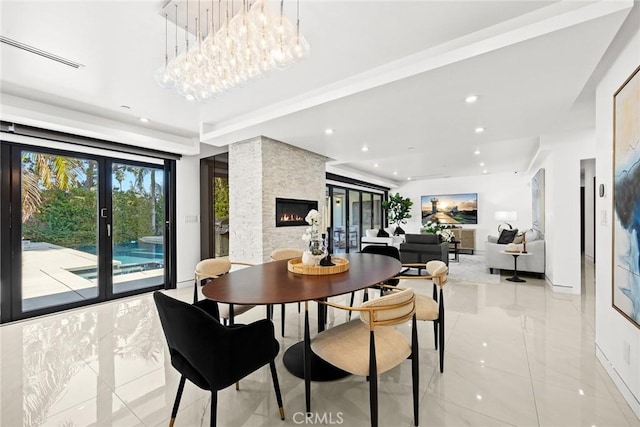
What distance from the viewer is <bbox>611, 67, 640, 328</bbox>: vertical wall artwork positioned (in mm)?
1746

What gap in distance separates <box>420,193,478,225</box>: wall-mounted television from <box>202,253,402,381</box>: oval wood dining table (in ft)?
28.0

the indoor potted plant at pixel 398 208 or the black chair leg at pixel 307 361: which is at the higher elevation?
the indoor potted plant at pixel 398 208

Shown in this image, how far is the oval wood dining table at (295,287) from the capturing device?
A: 1.57 meters

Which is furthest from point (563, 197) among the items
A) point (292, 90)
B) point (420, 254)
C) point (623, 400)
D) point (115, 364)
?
point (115, 364)

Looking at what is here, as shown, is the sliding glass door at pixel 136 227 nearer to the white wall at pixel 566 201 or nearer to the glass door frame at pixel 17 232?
the glass door frame at pixel 17 232

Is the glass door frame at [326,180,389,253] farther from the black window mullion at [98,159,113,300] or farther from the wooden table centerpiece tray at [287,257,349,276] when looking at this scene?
the wooden table centerpiece tray at [287,257,349,276]

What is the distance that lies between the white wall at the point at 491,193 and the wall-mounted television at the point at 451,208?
158 millimetres

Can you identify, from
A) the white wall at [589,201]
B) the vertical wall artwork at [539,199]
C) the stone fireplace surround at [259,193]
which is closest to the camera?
the stone fireplace surround at [259,193]

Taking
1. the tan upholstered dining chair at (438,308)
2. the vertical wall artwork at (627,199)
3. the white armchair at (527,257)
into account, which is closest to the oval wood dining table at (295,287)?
the tan upholstered dining chair at (438,308)

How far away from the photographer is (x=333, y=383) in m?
2.07

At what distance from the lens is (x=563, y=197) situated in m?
4.36

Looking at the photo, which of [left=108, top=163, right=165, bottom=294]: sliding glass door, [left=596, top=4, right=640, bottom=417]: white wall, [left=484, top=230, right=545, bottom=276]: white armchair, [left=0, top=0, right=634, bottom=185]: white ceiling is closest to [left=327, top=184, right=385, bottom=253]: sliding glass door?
[left=484, top=230, right=545, bottom=276]: white armchair

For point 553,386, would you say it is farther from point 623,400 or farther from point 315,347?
point 315,347

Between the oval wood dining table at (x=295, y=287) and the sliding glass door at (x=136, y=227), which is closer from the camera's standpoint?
the oval wood dining table at (x=295, y=287)
